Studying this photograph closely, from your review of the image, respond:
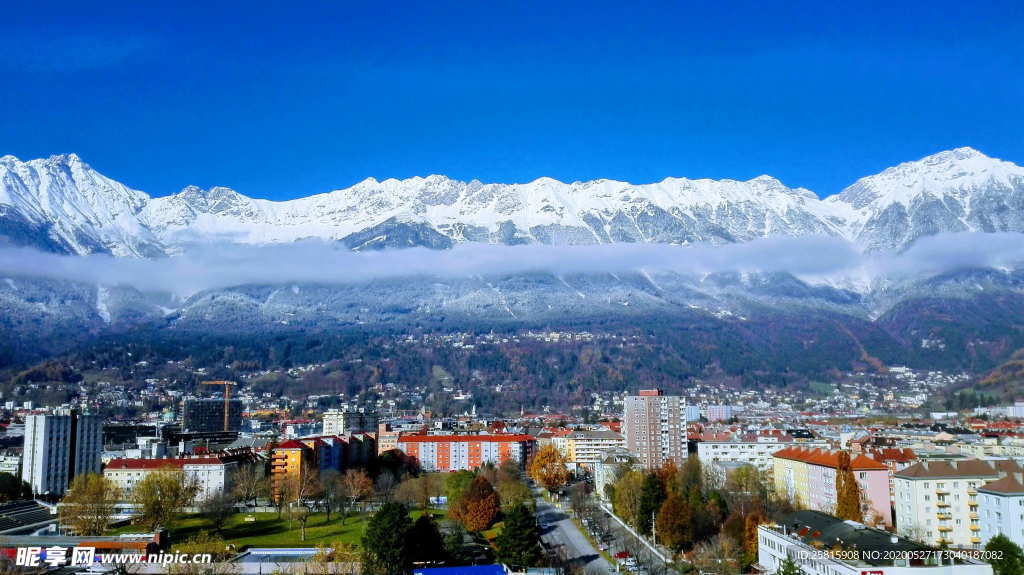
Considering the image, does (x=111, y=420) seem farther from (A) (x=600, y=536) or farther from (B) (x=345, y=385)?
(A) (x=600, y=536)

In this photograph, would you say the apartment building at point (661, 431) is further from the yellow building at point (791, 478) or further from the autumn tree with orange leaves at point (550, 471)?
the yellow building at point (791, 478)

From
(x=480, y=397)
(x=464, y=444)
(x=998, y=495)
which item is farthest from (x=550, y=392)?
(x=998, y=495)

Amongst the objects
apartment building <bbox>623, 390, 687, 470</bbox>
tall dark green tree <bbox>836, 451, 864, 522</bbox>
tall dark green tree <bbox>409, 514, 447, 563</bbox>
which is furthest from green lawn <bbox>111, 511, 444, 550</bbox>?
tall dark green tree <bbox>836, 451, 864, 522</bbox>

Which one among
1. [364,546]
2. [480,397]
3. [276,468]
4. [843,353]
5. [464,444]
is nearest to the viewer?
[364,546]

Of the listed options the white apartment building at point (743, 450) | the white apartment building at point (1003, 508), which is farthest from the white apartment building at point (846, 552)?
the white apartment building at point (743, 450)

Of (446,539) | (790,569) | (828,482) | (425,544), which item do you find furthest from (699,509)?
(790,569)

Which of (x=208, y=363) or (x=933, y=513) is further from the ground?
(x=208, y=363)
